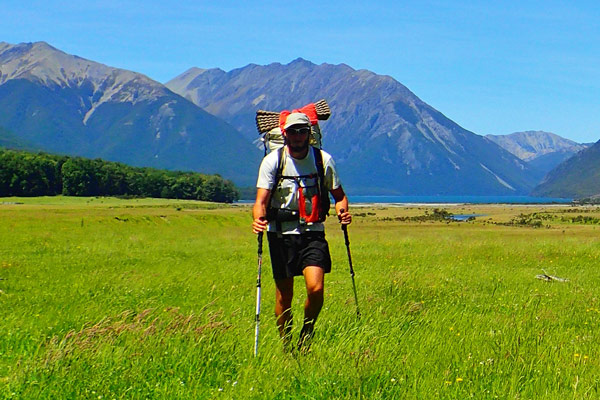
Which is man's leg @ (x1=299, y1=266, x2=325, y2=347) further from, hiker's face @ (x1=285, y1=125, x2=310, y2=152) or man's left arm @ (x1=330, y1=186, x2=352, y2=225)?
hiker's face @ (x1=285, y1=125, x2=310, y2=152)

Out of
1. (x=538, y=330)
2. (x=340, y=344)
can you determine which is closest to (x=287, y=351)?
(x=340, y=344)

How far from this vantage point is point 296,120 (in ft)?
27.8

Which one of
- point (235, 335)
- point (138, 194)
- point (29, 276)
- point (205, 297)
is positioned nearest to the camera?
point (235, 335)

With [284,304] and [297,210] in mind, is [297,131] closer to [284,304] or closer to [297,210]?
[297,210]

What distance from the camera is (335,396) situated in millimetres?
6180

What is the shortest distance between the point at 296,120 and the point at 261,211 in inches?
49.1

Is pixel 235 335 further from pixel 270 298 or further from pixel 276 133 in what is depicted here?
pixel 270 298

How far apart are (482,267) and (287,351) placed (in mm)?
13848

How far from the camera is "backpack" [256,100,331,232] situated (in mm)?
8328

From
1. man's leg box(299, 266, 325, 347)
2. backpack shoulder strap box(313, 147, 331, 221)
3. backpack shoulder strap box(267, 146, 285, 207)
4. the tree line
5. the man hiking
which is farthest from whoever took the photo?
the tree line

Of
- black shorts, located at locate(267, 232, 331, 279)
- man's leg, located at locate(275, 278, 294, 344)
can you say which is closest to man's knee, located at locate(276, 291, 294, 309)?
man's leg, located at locate(275, 278, 294, 344)

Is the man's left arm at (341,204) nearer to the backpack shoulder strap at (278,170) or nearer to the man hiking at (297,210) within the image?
the man hiking at (297,210)

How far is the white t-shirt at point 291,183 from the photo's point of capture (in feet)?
27.4

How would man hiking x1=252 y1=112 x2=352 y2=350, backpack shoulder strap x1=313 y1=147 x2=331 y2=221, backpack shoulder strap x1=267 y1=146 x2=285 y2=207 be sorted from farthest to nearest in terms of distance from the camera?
backpack shoulder strap x1=313 y1=147 x2=331 y2=221
backpack shoulder strap x1=267 y1=146 x2=285 y2=207
man hiking x1=252 y1=112 x2=352 y2=350
